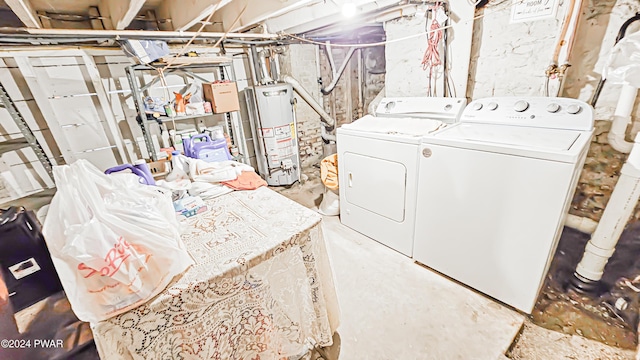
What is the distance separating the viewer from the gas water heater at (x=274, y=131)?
123 inches

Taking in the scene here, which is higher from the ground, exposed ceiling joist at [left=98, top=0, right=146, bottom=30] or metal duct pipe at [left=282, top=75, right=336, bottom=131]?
exposed ceiling joist at [left=98, top=0, right=146, bottom=30]

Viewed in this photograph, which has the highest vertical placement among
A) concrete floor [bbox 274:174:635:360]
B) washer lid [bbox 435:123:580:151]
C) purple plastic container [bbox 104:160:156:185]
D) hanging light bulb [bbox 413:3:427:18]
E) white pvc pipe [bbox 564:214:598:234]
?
hanging light bulb [bbox 413:3:427:18]

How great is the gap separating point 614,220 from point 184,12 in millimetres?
3412

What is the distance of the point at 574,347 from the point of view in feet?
4.56

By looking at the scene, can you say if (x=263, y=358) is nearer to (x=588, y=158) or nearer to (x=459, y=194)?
(x=459, y=194)

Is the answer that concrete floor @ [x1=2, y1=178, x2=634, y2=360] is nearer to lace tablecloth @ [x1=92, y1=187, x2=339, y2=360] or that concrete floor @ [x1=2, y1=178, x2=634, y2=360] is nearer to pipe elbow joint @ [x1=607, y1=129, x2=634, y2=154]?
lace tablecloth @ [x1=92, y1=187, x2=339, y2=360]

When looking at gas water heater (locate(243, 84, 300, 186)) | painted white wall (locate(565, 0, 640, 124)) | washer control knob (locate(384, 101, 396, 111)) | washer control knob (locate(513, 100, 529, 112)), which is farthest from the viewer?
gas water heater (locate(243, 84, 300, 186))

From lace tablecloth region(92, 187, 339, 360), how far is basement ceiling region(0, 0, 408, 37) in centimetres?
144

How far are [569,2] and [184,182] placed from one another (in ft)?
7.95

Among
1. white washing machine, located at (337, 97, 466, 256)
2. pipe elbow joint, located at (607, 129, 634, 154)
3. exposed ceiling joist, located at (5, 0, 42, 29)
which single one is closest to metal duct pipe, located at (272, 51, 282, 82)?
white washing machine, located at (337, 97, 466, 256)

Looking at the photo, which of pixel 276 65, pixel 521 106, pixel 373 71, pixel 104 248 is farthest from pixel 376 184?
pixel 373 71

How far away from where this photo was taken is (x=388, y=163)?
1.96 meters

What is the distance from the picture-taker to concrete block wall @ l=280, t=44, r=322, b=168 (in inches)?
137

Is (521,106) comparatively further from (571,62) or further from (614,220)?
(614,220)
